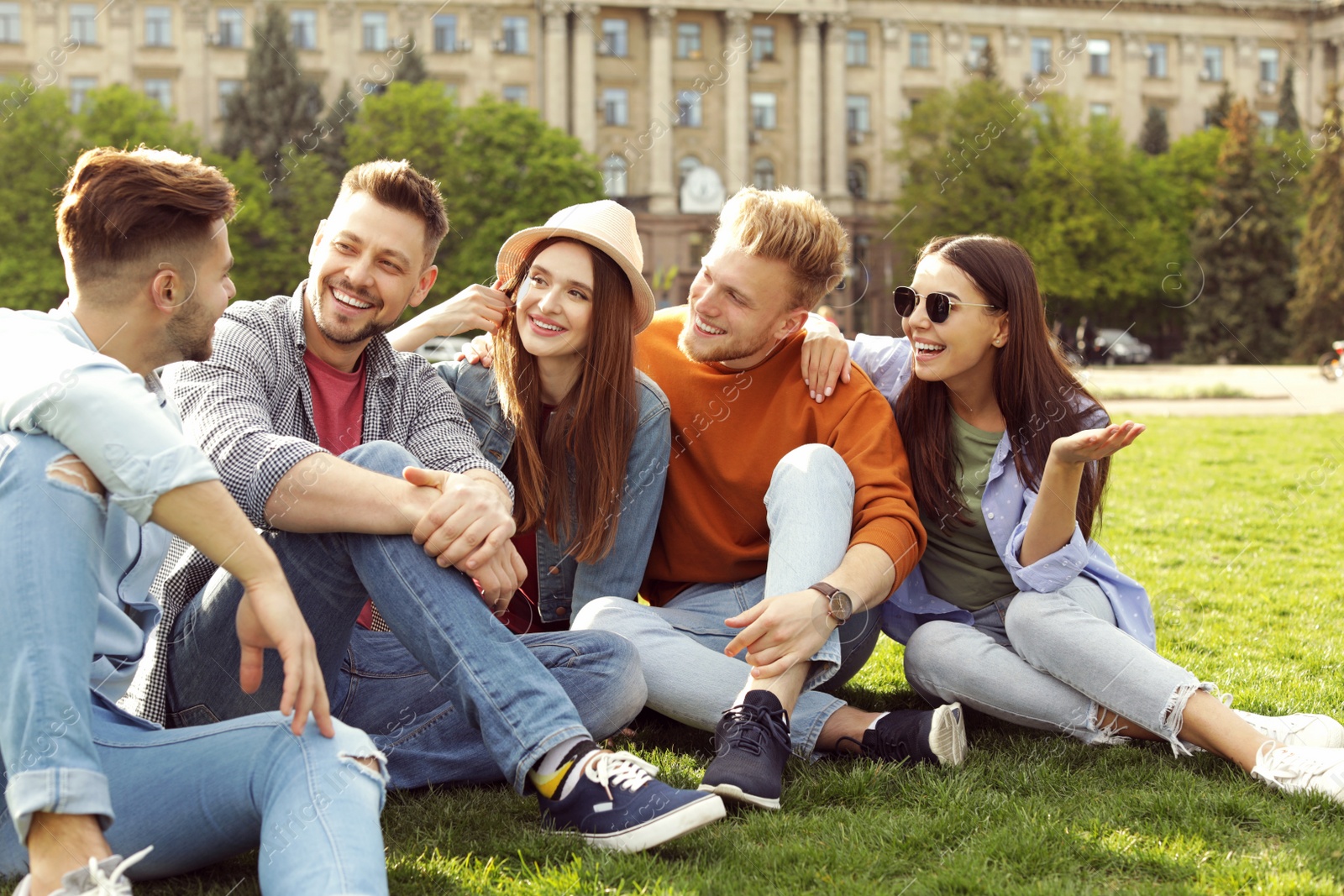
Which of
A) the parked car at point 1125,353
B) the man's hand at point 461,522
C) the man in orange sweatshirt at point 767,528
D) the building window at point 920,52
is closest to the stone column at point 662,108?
the building window at point 920,52

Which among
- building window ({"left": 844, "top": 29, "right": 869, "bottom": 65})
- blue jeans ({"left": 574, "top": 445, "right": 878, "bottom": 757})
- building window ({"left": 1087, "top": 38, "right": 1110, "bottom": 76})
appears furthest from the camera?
building window ({"left": 1087, "top": 38, "right": 1110, "bottom": 76})

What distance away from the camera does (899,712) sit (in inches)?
139

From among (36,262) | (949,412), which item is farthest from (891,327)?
(949,412)

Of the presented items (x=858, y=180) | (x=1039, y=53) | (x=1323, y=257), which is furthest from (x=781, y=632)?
(x=1039, y=53)

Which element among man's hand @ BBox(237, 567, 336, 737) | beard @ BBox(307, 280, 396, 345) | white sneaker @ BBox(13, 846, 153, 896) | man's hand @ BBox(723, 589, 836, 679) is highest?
beard @ BBox(307, 280, 396, 345)

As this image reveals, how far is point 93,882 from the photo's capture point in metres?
2.10

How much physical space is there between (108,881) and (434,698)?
3.68ft

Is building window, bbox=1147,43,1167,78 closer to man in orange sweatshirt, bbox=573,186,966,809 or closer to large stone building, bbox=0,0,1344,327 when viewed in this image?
large stone building, bbox=0,0,1344,327

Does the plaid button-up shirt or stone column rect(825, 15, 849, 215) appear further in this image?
stone column rect(825, 15, 849, 215)

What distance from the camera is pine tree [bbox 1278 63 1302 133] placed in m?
56.4

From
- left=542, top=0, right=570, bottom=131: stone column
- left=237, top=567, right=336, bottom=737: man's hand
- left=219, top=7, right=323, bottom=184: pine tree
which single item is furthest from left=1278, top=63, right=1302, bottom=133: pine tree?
left=237, top=567, right=336, bottom=737: man's hand

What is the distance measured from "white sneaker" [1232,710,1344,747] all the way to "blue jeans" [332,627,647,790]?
1.64 meters

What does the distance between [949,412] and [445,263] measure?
39.4 meters

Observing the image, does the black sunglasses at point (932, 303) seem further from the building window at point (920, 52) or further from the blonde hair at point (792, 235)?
the building window at point (920, 52)
